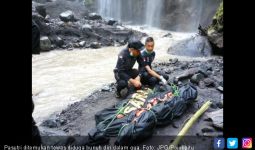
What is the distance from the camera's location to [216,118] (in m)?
3.72

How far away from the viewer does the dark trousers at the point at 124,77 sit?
16.7 ft

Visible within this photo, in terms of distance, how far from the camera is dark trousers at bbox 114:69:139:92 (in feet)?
16.7

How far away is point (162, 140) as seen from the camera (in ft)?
11.6

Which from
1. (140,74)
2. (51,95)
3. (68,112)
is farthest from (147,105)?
(51,95)

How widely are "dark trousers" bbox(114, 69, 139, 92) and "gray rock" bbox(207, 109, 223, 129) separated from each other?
1661mm

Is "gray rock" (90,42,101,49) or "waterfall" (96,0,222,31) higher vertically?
"waterfall" (96,0,222,31)

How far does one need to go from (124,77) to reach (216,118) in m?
1.92

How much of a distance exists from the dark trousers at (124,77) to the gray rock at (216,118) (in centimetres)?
166

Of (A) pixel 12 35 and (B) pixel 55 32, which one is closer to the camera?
(A) pixel 12 35

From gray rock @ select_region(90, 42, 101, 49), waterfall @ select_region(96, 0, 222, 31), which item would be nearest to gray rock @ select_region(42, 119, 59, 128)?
gray rock @ select_region(90, 42, 101, 49)

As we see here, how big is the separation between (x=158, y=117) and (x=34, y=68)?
23.0 feet

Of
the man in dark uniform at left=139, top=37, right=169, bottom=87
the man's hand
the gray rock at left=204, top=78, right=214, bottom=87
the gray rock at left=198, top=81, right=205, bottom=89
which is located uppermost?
the man in dark uniform at left=139, top=37, right=169, bottom=87
